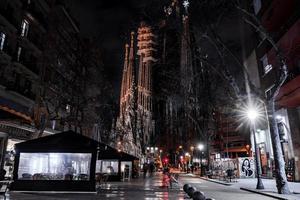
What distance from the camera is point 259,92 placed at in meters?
17.4

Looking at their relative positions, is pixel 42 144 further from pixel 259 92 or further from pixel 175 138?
pixel 175 138

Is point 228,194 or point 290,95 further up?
point 290,95

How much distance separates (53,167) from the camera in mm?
16672

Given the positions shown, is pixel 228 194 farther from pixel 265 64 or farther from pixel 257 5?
pixel 257 5

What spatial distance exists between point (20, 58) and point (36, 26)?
4831 mm

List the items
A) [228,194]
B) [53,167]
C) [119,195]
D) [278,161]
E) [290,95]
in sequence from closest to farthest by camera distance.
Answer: [119,195], [228,194], [278,161], [53,167], [290,95]

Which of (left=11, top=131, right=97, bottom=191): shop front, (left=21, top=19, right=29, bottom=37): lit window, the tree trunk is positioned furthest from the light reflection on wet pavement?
(left=21, top=19, right=29, bottom=37): lit window

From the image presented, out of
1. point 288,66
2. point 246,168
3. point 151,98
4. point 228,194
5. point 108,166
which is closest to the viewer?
point 228,194

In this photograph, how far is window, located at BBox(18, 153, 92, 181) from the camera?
16.6 m

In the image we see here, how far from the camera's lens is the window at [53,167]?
16578mm

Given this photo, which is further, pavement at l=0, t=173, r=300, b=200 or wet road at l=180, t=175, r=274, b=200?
wet road at l=180, t=175, r=274, b=200

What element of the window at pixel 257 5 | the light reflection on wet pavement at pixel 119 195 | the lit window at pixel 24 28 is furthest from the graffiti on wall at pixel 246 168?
the lit window at pixel 24 28

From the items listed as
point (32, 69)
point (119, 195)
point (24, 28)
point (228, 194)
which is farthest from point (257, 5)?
point (119, 195)

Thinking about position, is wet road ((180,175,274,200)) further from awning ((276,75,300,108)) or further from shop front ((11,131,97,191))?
awning ((276,75,300,108))
